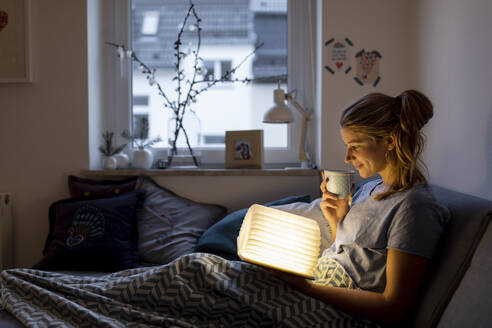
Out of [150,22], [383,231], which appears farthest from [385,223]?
[150,22]

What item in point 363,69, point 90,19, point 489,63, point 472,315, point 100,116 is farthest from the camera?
point 100,116

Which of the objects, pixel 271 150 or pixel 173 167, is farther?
pixel 271 150

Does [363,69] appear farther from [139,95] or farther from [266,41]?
[139,95]

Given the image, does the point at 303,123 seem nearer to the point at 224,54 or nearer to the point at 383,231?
the point at 224,54

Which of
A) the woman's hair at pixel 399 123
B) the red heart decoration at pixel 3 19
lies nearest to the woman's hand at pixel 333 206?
the woman's hair at pixel 399 123

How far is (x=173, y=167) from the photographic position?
2.37 metres

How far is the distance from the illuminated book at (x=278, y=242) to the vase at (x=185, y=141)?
1291 mm

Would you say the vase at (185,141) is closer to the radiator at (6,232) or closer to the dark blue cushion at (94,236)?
the dark blue cushion at (94,236)

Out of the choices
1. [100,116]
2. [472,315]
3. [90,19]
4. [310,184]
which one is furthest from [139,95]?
[472,315]

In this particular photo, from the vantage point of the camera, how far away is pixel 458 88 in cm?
159

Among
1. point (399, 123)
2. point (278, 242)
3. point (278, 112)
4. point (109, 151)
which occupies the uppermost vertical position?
point (278, 112)

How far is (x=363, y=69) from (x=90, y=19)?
5.22 feet

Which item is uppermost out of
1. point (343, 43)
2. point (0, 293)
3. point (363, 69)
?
point (343, 43)

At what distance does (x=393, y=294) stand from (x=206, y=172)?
4.56 feet
